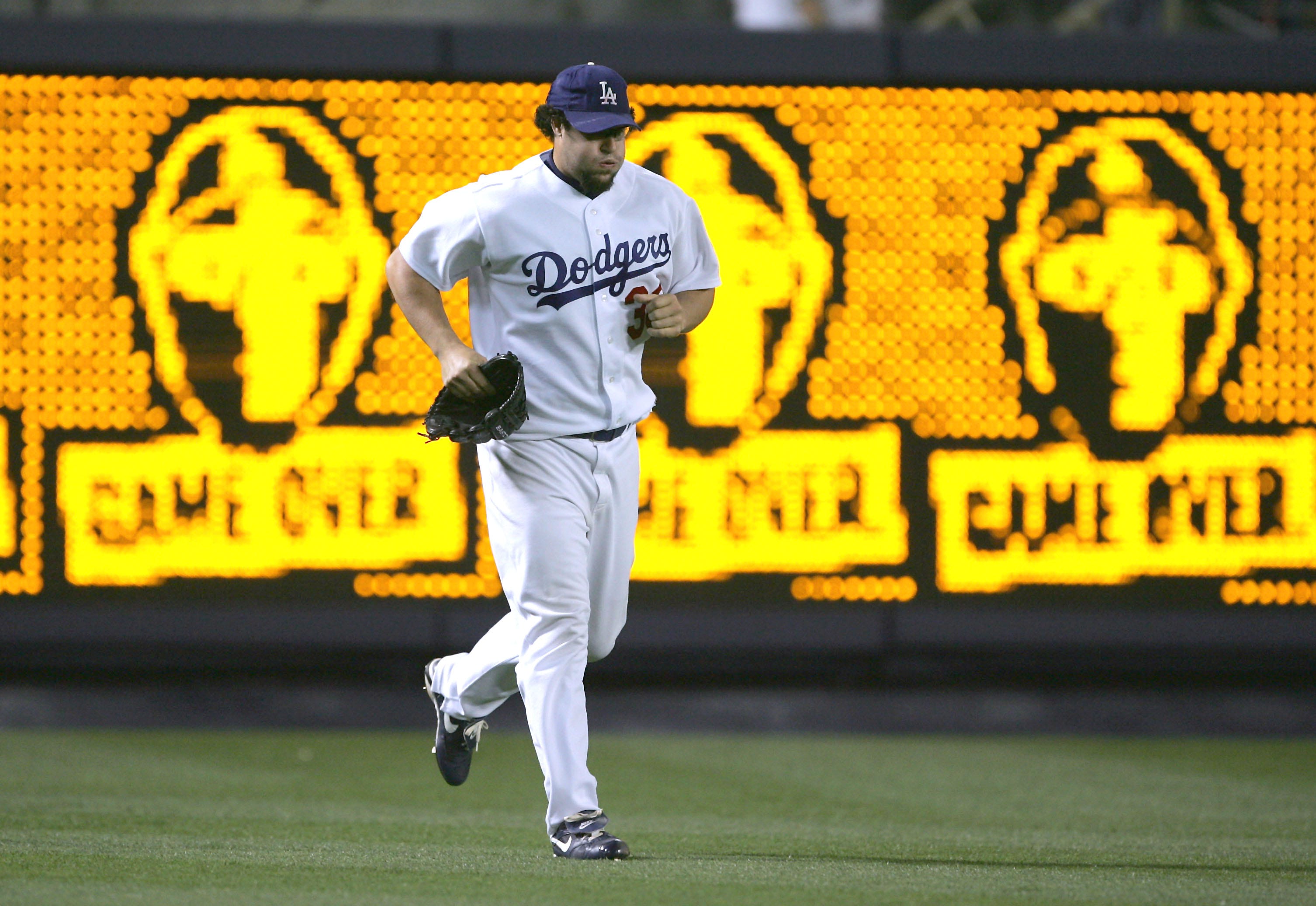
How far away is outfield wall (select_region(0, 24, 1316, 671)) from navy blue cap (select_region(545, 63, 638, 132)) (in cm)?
230

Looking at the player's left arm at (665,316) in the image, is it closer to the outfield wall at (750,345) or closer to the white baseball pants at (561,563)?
the white baseball pants at (561,563)

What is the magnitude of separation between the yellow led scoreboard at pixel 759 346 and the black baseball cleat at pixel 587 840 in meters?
2.43

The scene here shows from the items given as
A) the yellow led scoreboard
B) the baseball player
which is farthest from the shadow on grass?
the yellow led scoreboard

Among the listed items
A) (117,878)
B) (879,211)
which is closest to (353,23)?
(879,211)

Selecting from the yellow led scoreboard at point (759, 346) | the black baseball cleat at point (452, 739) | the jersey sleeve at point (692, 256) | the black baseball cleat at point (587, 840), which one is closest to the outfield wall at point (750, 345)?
the yellow led scoreboard at point (759, 346)

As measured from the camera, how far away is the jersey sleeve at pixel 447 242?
3.69 meters

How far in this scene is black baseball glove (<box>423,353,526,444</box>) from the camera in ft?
11.6

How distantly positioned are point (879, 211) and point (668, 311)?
2426 millimetres

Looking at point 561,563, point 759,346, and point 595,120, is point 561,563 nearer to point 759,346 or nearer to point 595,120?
point 595,120

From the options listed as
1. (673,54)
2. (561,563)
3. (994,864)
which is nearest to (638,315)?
(561,563)

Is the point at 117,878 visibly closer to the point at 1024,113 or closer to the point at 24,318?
the point at 24,318

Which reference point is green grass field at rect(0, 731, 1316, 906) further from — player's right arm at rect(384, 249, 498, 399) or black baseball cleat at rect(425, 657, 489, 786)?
player's right arm at rect(384, 249, 498, 399)

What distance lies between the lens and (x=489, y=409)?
3562 mm

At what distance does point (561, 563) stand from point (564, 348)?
1.48 feet
